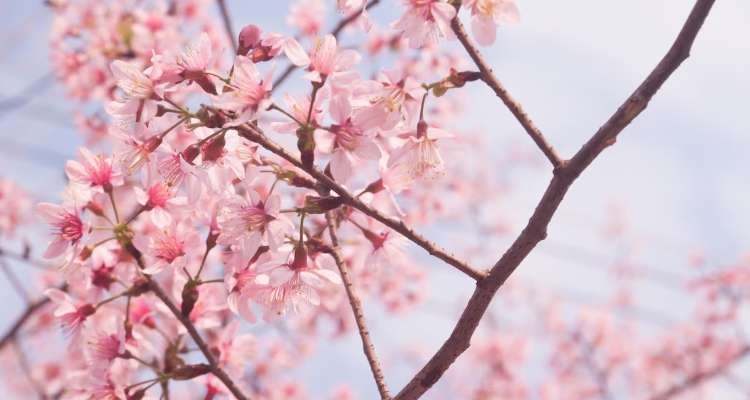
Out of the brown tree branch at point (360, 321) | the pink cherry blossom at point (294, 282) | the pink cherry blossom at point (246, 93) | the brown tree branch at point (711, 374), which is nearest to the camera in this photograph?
the pink cherry blossom at point (246, 93)

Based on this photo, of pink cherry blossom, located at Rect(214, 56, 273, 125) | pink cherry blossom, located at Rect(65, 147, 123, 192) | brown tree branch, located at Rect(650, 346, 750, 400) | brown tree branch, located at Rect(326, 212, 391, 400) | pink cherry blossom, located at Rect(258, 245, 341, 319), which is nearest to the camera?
pink cherry blossom, located at Rect(214, 56, 273, 125)

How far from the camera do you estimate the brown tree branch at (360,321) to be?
4.86ft

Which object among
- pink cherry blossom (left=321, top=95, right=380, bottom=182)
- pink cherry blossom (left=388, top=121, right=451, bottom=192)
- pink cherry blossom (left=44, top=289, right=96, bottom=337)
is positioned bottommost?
pink cherry blossom (left=44, top=289, right=96, bottom=337)

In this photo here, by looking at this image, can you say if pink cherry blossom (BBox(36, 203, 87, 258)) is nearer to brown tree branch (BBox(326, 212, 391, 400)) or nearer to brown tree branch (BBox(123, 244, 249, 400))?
brown tree branch (BBox(123, 244, 249, 400))

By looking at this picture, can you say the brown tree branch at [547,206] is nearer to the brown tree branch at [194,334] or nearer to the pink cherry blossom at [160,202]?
the brown tree branch at [194,334]

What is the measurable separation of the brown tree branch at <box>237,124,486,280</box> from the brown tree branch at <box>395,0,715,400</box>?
0.05m

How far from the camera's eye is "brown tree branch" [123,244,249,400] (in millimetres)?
1608

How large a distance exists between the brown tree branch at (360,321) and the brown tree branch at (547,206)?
75 millimetres

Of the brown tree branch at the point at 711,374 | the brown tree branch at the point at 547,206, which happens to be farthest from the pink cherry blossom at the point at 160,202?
the brown tree branch at the point at 711,374

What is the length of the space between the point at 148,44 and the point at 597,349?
596 centimetres

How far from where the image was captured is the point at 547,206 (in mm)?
1268

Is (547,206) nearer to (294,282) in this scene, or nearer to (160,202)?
(294,282)

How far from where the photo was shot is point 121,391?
1615 millimetres

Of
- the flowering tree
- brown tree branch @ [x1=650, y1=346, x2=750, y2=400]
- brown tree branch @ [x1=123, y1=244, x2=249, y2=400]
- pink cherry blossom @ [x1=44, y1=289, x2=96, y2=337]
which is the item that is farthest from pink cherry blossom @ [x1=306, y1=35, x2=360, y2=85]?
brown tree branch @ [x1=650, y1=346, x2=750, y2=400]
